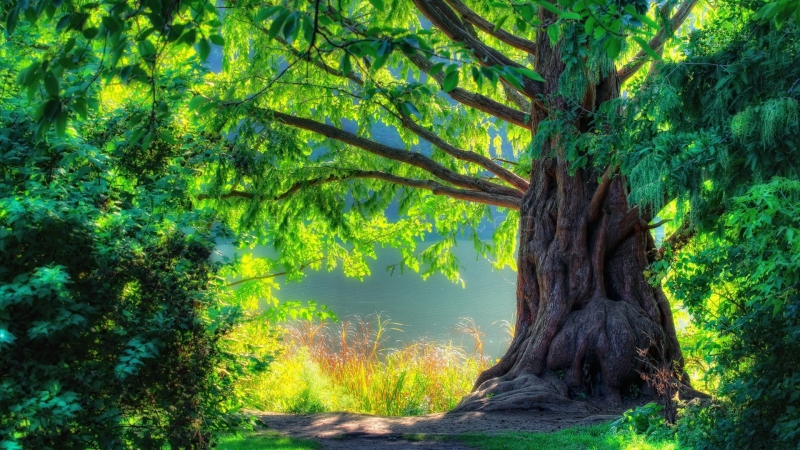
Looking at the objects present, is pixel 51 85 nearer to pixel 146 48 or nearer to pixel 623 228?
pixel 146 48

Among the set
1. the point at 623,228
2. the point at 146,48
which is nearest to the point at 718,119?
A: the point at 623,228

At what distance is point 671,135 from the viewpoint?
190 inches

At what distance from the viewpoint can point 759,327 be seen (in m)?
3.99

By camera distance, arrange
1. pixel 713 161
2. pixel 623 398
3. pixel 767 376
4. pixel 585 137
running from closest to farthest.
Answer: pixel 767 376 → pixel 713 161 → pixel 585 137 → pixel 623 398

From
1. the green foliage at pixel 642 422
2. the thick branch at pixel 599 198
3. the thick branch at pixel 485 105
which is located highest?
the thick branch at pixel 485 105

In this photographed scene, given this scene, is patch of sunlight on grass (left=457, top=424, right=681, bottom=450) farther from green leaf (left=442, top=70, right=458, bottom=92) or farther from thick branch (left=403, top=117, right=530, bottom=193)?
thick branch (left=403, top=117, right=530, bottom=193)

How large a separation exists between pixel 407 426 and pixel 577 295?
2219 mm

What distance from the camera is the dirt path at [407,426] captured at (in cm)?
586

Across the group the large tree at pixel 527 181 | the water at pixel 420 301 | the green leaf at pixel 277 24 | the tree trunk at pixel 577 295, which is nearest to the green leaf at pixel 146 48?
the green leaf at pixel 277 24

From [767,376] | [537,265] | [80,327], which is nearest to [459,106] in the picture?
[537,265]

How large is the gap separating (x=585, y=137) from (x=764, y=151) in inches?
65.9

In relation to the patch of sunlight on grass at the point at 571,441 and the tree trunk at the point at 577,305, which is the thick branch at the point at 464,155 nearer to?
the tree trunk at the point at 577,305

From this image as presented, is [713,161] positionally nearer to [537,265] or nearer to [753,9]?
[753,9]

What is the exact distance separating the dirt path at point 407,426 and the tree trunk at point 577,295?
26 centimetres
